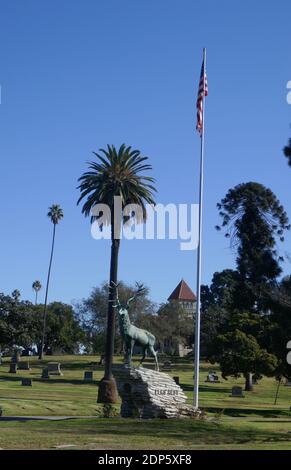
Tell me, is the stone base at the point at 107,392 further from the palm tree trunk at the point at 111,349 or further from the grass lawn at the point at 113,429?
the grass lawn at the point at 113,429

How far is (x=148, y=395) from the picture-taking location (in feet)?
99.9

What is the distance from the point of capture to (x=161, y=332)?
10775 centimetres

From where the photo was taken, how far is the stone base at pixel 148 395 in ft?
100.0

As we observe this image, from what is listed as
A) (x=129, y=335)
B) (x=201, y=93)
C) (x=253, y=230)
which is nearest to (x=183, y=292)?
(x=253, y=230)

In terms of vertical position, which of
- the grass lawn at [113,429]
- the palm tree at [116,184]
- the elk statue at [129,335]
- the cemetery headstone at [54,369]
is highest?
the palm tree at [116,184]

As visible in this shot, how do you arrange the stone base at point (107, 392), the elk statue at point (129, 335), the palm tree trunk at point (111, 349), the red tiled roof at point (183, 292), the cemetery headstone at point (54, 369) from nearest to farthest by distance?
the elk statue at point (129, 335), the stone base at point (107, 392), the palm tree trunk at point (111, 349), the cemetery headstone at point (54, 369), the red tiled roof at point (183, 292)

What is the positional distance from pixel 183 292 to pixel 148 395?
129 metres

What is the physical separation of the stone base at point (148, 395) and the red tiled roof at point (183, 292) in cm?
12419

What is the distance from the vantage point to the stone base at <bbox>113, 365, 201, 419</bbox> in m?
30.5

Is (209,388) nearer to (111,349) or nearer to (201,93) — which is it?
(111,349)

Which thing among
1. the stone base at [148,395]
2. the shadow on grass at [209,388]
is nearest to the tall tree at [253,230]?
the shadow on grass at [209,388]
